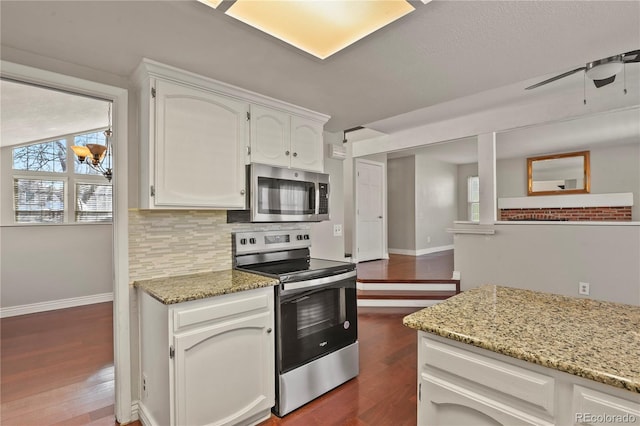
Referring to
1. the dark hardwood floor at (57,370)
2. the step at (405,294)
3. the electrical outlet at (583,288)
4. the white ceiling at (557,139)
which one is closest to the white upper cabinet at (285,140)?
the dark hardwood floor at (57,370)

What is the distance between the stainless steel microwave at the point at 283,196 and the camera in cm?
230

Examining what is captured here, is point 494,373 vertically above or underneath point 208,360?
above

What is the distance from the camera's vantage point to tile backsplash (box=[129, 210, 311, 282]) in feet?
6.85

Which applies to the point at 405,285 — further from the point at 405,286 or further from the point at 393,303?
the point at 393,303

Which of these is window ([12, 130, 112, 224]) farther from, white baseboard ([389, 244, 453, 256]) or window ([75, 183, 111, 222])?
white baseboard ([389, 244, 453, 256])

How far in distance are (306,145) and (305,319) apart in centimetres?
141

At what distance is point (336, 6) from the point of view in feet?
5.02

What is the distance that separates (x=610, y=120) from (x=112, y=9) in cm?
611

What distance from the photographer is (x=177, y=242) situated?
2.24 meters

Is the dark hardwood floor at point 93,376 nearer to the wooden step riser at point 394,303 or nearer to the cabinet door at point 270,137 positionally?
the wooden step riser at point 394,303

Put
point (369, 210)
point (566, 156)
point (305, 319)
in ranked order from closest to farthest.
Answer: point (305, 319) < point (369, 210) < point (566, 156)

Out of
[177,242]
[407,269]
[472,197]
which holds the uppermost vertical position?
[472,197]

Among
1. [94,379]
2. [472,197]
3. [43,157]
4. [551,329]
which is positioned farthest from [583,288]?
[43,157]

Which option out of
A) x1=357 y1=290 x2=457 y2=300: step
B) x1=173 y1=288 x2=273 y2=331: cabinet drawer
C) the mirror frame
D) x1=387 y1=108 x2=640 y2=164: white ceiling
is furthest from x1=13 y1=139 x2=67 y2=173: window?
the mirror frame
